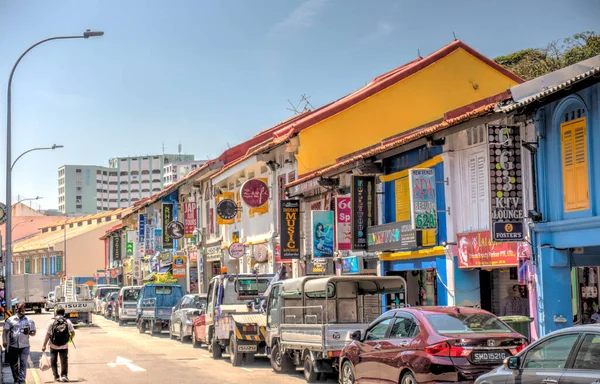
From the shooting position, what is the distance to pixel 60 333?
20.0 metres

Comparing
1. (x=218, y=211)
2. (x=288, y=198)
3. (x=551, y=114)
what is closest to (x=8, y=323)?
(x=551, y=114)

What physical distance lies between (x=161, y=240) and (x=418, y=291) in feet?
110

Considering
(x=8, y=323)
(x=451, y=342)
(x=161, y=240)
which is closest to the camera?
(x=451, y=342)

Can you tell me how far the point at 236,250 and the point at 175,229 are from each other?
1321cm

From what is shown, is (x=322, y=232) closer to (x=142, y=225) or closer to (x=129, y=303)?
(x=129, y=303)

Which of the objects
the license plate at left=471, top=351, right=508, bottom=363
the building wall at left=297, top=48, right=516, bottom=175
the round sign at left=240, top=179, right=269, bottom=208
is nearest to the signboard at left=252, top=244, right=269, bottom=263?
the round sign at left=240, top=179, right=269, bottom=208

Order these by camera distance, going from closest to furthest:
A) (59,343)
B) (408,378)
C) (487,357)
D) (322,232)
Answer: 1. (487,357)
2. (408,378)
3. (59,343)
4. (322,232)

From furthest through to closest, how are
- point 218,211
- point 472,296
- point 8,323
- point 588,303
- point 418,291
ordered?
point 218,211
point 418,291
point 472,296
point 588,303
point 8,323

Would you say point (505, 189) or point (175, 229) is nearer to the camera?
point (505, 189)

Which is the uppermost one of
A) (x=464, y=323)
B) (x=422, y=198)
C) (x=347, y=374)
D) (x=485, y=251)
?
(x=422, y=198)

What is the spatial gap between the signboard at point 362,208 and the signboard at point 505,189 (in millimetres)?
7919

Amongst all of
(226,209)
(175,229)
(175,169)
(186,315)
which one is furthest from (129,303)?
(175,169)

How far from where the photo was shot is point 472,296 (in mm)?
23484

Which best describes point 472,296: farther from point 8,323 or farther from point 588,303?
point 8,323
